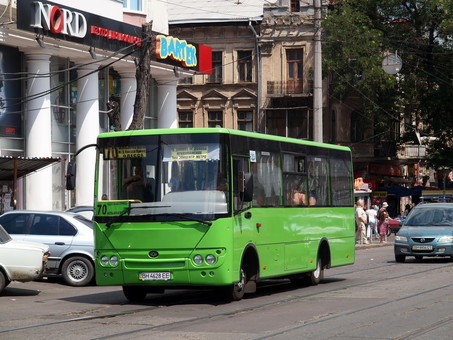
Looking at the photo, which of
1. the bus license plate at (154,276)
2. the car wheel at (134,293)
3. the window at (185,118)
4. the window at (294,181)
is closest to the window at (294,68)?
the window at (185,118)

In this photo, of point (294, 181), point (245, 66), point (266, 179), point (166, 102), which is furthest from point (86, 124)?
point (245, 66)

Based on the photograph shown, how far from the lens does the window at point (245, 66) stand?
199 ft

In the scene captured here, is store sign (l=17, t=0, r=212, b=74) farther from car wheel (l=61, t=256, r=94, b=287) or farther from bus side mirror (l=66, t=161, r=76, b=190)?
bus side mirror (l=66, t=161, r=76, b=190)

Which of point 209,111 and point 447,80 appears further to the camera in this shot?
point 209,111

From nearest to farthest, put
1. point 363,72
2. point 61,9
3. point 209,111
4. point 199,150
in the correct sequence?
point 199,150 < point 61,9 < point 363,72 < point 209,111

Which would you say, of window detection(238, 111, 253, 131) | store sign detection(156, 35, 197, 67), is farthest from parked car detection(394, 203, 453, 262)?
window detection(238, 111, 253, 131)

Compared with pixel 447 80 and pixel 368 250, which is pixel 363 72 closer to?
pixel 447 80

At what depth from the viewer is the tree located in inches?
2213

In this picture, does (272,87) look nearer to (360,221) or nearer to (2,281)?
(360,221)

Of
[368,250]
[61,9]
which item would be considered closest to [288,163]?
[61,9]

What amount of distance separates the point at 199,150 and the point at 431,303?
14.3 feet

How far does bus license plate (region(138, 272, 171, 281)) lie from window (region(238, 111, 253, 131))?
45287 mm

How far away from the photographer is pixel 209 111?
61.8 metres

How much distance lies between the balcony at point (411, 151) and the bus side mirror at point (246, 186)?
148 ft
